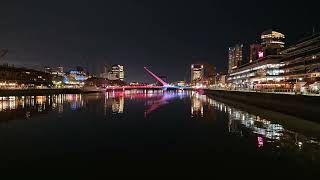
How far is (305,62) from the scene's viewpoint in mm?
68688

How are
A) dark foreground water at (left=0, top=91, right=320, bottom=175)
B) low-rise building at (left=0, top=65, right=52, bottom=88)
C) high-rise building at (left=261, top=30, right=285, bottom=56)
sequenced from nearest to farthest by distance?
1. dark foreground water at (left=0, top=91, right=320, bottom=175)
2. low-rise building at (left=0, top=65, right=52, bottom=88)
3. high-rise building at (left=261, top=30, right=285, bottom=56)

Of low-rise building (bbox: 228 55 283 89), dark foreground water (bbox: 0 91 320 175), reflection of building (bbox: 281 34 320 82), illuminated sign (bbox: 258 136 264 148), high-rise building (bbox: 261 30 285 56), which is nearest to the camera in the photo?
dark foreground water (bbox: 0 91 320 175)

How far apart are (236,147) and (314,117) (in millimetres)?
13165

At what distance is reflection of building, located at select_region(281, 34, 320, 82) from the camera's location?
63625mm

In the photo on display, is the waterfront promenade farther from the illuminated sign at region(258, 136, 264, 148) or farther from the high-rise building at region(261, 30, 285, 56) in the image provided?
the high-rise building at region(261, 30, 285, 56)

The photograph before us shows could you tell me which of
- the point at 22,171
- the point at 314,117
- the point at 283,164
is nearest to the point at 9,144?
the point at 22,171

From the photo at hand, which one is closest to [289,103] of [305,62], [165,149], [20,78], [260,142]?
[260,142]

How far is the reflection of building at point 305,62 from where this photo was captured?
6362 centimetres

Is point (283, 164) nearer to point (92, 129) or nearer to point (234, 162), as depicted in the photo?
point (234, 162)

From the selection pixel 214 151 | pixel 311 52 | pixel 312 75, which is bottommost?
pixel 214 151

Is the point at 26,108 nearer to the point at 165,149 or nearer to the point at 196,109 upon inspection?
the point at 196,109

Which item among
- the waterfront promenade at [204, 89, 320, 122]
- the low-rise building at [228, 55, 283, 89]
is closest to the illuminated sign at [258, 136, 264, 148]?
the waterfront promenade at [204, 89, 320, 122]

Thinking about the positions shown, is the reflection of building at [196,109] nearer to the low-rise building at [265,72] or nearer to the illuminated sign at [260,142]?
the illuminated sign at [260,142]

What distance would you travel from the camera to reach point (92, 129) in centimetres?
2212
